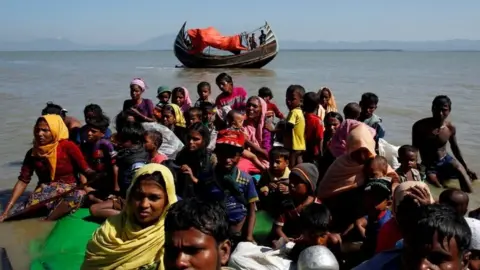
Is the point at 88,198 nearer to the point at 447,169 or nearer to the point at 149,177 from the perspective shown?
the point at 149,177

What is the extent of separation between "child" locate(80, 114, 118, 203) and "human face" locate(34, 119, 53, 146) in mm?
481

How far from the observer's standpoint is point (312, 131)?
5.49m

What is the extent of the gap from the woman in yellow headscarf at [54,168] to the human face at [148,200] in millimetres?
2047

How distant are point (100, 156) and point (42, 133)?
600 mm

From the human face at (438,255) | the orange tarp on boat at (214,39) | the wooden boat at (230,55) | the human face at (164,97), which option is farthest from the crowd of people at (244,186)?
the wooden boat at (230,55)

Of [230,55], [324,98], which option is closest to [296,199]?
[324,98]

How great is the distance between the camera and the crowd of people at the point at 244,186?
6.29ft

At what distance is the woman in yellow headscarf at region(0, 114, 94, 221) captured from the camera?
4637 mm

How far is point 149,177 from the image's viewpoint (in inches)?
111

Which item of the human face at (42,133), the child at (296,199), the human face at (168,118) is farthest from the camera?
the human face at (168,118)

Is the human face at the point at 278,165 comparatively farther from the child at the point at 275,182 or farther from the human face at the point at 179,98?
the human face at the point at 179,98

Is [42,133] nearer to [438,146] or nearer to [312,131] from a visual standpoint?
[312,131]

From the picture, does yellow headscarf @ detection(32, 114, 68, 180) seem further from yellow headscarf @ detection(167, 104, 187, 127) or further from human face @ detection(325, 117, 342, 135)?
human face @ detection(325, 117, 342, 135)

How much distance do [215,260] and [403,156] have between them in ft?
10.1
